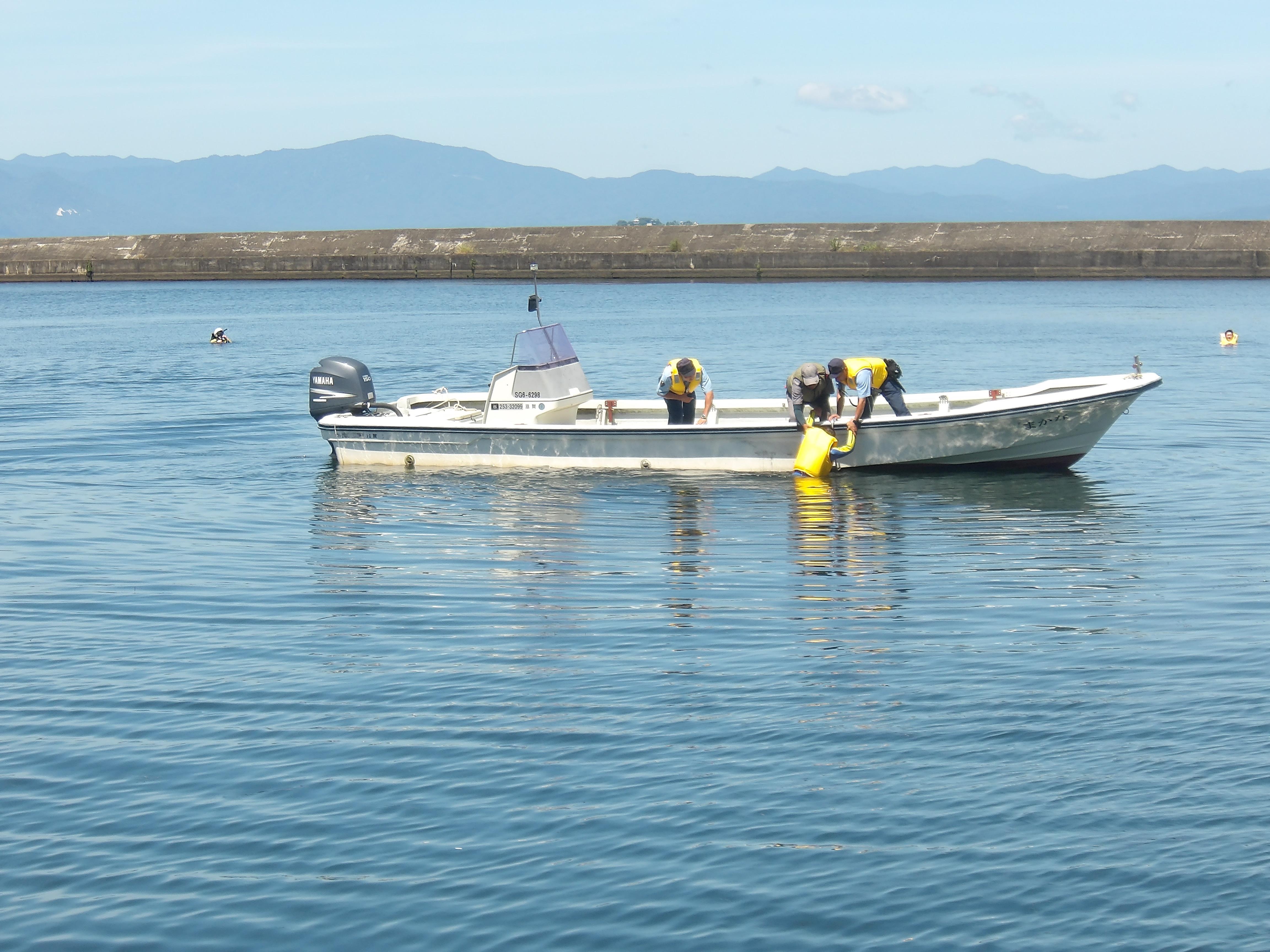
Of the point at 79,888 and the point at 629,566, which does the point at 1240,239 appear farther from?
the point at 79,888

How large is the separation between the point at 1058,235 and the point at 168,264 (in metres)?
46.1

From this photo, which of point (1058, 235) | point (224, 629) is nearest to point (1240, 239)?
point (1058, 235)

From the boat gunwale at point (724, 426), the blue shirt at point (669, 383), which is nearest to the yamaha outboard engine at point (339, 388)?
the boat gunwale at point (724, 426)

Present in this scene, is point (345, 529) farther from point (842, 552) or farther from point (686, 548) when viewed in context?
point (842, 552)

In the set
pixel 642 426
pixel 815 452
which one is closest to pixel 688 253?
pixel 642 426

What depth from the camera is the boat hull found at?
16.7 meters

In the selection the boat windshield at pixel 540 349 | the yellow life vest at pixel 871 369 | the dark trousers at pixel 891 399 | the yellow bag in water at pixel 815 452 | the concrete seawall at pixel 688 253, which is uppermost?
the concrete seawall at pixel 688 253

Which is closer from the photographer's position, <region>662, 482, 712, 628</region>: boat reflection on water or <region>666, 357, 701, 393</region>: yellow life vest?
<region>662, 482, 712, 628</region>: boat reflection on water

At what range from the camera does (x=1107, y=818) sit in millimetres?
6879

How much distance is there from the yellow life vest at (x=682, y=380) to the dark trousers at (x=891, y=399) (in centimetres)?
225

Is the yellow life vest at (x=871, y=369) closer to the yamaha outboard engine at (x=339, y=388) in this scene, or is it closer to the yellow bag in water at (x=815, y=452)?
the yellow bag in water at (x=815, y=452)

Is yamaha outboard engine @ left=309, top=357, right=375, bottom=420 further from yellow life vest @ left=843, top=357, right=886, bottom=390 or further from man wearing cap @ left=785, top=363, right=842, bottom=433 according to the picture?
yellow life vest @ left=843, top=357, right=886, bottom=390

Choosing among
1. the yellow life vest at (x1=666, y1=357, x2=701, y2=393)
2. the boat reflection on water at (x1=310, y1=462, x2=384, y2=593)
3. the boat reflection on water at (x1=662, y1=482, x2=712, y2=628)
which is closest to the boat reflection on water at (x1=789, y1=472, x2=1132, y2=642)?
the boat reflection on water at (x1=662, y1=482, x2=712, y2=628)

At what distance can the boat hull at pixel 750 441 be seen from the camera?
16.7 m
